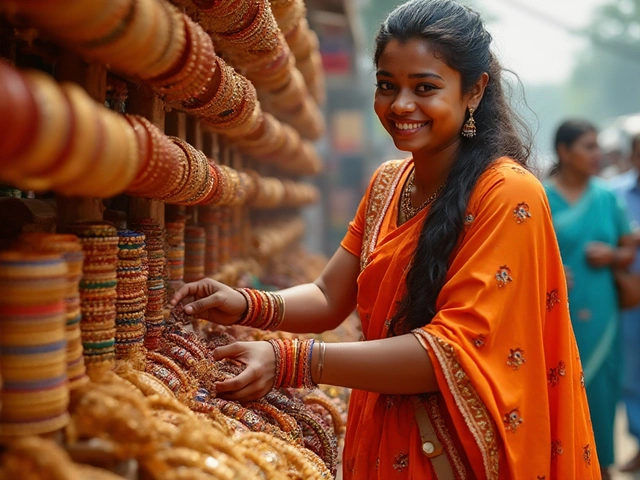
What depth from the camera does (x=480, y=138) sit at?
1812 mm

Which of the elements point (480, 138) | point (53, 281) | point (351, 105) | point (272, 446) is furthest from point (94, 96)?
point (351, 105)

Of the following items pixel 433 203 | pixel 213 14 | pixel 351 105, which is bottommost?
pixel 433 203

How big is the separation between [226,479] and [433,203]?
85 cm

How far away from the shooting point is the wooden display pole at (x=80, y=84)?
1.28 metres

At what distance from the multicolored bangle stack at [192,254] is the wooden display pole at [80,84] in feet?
2.83

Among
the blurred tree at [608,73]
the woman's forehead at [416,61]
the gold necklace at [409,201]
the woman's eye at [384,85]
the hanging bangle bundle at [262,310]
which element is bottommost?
the hanging bangle bundle at [262,310]

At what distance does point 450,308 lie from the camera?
158 centimetres

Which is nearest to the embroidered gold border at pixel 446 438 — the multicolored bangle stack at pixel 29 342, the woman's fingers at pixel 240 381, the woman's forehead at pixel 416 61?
the woman's fingers at pixel 240 381

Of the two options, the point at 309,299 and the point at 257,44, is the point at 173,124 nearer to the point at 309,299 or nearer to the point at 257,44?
the point at 257,44

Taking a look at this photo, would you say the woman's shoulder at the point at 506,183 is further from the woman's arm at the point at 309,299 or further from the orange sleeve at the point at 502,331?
the woman's arm at the point at 309,299

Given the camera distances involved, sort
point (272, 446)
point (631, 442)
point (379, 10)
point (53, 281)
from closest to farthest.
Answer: point (53, 281) < point (272, 446) < point (631, 442) < point (379, 10)

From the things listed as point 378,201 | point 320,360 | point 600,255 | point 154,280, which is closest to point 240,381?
point 320,360

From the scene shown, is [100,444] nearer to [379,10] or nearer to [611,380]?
[611,380]

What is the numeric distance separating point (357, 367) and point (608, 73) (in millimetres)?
39350
